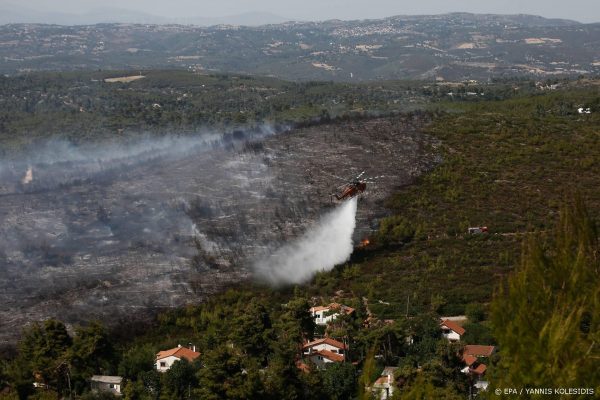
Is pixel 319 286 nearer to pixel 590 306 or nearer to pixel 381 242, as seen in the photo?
pixel 381 242

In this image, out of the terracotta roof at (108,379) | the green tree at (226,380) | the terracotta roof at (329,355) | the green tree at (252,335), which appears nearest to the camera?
the green tree at (226,380)

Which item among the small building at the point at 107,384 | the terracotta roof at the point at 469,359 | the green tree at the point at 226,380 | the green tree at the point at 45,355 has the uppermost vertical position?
the green tree at the point at 226,380

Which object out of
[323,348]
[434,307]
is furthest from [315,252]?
[323,348]

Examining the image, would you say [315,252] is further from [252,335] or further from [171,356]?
[171,356]

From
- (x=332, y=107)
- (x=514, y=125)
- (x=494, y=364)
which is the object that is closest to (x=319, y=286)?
(x=494, y=364)

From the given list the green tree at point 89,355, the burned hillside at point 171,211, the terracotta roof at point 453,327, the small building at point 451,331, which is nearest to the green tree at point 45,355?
the green tree at point 89,355

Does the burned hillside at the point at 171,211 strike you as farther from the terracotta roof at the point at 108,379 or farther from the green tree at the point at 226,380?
the green tree at the point at 226,380

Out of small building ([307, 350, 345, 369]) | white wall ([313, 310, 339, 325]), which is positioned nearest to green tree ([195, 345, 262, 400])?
small building ([307, 350, 345, 369])
